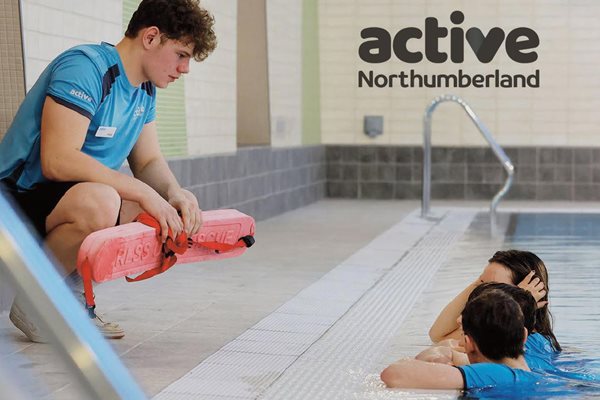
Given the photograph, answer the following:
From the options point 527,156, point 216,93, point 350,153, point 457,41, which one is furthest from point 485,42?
point 216,93

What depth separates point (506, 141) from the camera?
11.2 m

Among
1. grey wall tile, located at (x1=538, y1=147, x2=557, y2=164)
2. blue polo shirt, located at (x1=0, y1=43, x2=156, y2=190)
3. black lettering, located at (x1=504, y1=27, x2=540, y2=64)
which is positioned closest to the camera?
blue polo shirt, located at (x1=0, y1=43, x2=156, y2=190)

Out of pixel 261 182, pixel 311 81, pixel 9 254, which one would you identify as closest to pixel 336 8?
pixel 311 81

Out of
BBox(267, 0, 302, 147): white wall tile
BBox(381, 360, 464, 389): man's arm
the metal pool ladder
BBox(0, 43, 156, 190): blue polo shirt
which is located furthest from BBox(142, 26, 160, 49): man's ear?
BBox(267, 0, 302, 147): white wall tile

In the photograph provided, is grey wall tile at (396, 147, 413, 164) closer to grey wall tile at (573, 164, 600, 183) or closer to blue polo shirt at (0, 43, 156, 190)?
grey wall tile at (573, 164, 600, 183)

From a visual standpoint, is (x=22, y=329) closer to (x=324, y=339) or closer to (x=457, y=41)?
(x=324, y=339)

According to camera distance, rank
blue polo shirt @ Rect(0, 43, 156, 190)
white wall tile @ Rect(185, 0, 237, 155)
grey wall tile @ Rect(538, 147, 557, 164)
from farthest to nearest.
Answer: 1. grey wall tile @ Rect(538, 147, 557, 164)
2. white wall tile @ Rect(185, 0, 237, 155)
3. blue polo shirt @ Rect(0, 43, 156, 190)

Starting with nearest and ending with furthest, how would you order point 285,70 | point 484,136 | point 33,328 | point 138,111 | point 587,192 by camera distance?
point 33,328 → point 138,111 → point 484,136 → point 285,70 → point 587,192

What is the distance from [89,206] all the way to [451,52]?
8666 mm

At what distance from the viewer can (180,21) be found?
3.30 meters

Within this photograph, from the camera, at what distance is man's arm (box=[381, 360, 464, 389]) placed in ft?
9.71

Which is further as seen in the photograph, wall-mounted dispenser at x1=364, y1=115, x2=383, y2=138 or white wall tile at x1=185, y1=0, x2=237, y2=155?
wall-mounted dispenser at x1=364, y1=115, x2=383, y2=138

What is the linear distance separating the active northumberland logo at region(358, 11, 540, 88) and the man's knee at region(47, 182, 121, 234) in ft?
27.9

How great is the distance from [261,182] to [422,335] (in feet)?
16.5
